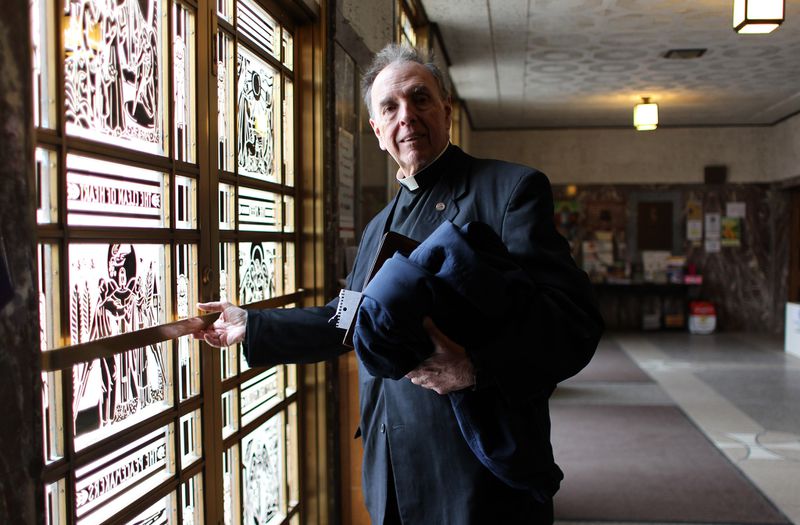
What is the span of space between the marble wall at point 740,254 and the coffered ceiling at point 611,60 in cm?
106

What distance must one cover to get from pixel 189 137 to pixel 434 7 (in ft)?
11.7

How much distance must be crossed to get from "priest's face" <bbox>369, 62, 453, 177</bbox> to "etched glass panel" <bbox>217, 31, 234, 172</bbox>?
0.53 metres

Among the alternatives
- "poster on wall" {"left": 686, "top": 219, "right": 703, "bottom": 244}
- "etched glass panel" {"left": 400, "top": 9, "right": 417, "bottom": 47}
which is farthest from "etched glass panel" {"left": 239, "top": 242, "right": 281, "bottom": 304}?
"poster on wall" {"left": 686, "top": 219, "right": 703, "bottom": 244}

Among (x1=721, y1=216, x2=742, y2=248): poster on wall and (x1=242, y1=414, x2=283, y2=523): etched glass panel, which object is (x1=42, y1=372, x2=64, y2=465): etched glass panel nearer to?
(x1=242, y1=414, x2=283, y2=523): etched glass panel

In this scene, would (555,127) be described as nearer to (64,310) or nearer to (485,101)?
(485,101)

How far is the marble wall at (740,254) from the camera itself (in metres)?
9.69

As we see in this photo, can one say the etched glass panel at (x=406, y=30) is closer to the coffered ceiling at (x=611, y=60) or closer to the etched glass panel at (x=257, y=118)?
the coffered ceiling at (x=611, y=60)

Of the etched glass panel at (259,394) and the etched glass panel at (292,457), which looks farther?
the etched glass panel at (292,457)

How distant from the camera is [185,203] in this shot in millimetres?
1555

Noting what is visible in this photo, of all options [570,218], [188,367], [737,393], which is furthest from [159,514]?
[570,218]

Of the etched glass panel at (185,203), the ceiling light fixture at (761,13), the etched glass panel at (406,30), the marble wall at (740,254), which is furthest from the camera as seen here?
the marble wall at (740,254)

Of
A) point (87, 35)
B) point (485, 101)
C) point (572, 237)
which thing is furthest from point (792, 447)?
point (572, 237)

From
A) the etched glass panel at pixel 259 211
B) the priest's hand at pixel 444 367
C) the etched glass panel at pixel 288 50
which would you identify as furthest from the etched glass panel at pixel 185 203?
the etched glass panel at pixel 288 50

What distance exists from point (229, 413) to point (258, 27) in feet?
3.63
